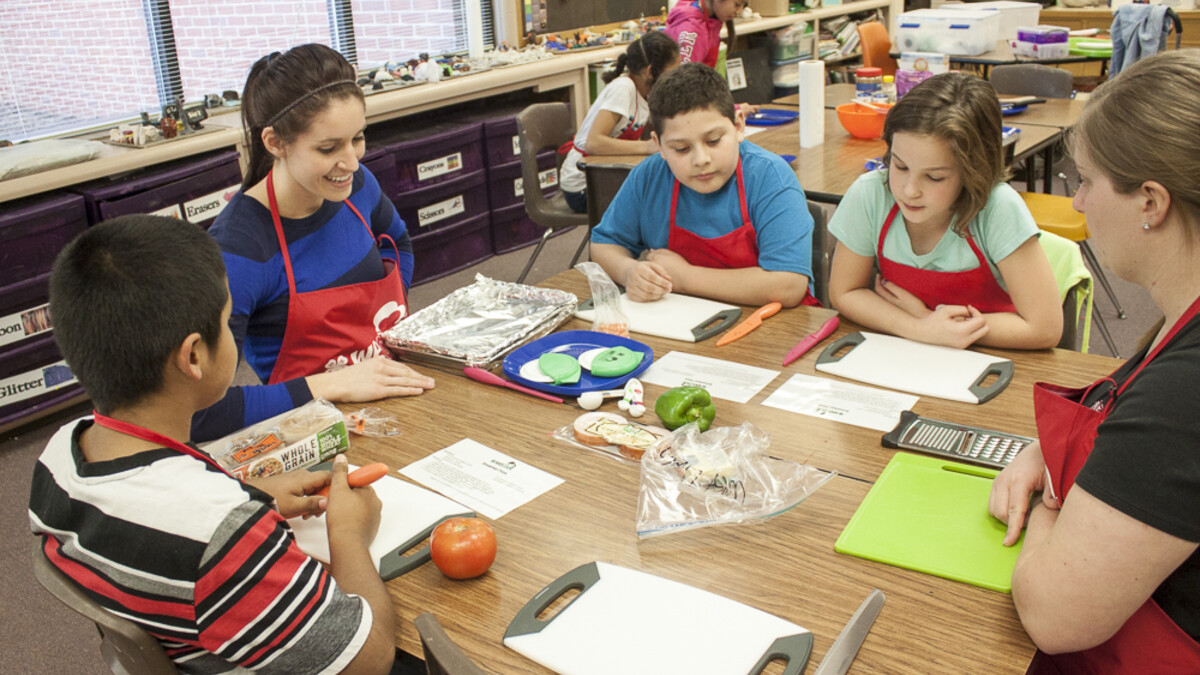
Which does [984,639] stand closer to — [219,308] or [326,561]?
[326,561]

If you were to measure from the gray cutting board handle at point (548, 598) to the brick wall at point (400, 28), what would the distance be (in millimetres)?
3940

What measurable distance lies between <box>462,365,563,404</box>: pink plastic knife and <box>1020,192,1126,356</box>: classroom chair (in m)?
2.06

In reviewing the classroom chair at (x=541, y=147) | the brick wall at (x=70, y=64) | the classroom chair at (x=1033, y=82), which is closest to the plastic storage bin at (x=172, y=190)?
the brick wall at (x=70, y=64)

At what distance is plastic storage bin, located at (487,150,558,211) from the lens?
441 cm

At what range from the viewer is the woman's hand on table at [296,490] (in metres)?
1.19

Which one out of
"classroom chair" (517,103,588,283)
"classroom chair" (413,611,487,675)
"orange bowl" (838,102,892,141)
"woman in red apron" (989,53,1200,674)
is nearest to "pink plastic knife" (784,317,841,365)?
"woman in red apron" (989,53,1200,674)

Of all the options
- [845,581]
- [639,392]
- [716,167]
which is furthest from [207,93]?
[845,581]

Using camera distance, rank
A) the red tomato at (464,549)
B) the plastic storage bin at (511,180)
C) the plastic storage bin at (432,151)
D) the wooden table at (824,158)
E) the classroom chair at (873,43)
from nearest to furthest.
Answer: the red tomato at (464,549)
the wooden table at (824,158)
the plastic storage bin at (432,151)
the plastic storage bin at (511,180)
the classroom chair at (873,43)

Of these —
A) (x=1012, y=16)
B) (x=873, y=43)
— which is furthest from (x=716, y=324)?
(x=873, y=43)

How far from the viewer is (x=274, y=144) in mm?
1701

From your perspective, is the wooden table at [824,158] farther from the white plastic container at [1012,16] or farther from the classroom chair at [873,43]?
the classroom chair at [873,43]

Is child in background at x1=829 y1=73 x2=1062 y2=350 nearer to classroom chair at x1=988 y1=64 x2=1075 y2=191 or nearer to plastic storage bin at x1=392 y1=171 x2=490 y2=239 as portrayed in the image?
classroom chair at x1=988 y1=64 x2=1075 y2=191

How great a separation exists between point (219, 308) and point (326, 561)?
1.10 feet

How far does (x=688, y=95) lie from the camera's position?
1975 mm
